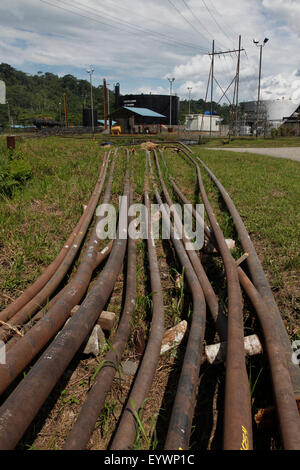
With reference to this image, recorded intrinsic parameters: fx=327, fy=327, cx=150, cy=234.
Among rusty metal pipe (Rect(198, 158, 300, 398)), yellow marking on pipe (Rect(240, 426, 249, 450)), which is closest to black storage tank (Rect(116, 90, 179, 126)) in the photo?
rusty metal pipe (Rect(198, 158, 300, 398))

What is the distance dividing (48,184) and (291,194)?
201 inches

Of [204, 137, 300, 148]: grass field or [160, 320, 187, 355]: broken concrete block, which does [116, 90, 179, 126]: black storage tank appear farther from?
[160, 320, 187, 355]: broken concrete block

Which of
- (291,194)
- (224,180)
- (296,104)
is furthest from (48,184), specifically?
(296,104)

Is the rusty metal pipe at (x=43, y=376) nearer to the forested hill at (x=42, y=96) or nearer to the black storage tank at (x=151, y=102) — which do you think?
the black storage tank at (x=151, y=102)

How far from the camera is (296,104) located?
5912 cm

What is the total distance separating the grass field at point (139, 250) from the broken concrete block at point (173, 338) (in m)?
0.08

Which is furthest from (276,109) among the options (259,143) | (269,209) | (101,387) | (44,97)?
(44,97)

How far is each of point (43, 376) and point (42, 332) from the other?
503mm

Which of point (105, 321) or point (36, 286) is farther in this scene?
point (36, 286)

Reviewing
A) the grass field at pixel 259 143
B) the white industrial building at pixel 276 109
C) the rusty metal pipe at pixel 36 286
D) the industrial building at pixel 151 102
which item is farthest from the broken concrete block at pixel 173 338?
the industrial building at pixel 151 102

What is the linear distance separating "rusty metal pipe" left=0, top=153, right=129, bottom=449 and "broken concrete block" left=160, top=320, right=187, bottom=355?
0.61m

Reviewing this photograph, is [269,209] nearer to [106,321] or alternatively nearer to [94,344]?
[106,321]

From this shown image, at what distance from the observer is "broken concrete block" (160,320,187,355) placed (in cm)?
269

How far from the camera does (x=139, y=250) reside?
4469 mm
